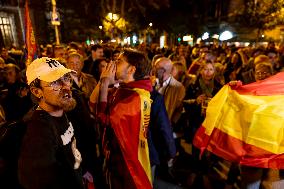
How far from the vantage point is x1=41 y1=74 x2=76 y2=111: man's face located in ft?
Answer: 7.07

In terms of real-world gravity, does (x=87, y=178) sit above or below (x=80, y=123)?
below

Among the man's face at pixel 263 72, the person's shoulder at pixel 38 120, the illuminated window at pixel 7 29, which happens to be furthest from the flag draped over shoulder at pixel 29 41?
the illuminated window at pixel 7 29

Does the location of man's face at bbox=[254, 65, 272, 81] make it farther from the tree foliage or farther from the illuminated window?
the illuminated window

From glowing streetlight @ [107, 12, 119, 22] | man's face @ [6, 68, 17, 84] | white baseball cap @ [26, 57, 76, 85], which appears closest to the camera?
Result: white baseball cap @ [26, 57, 76, 85]

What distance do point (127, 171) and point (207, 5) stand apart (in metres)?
39.4

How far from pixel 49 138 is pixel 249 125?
218cm

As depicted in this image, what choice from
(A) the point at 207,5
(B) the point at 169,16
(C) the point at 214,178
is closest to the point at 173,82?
(C) the point at 214,178

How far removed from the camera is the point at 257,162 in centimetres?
301

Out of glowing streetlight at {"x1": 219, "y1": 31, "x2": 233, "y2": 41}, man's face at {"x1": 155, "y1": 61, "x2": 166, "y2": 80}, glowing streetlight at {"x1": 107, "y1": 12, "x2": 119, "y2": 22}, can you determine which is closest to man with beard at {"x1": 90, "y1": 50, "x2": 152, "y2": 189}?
man's face at {"x1": 155, "y1": 61, "x2": 166, "y2": 80}

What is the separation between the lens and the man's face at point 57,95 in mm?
2156

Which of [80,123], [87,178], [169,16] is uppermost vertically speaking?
[169,16]

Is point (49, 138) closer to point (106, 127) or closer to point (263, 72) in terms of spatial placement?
point (106, 127)

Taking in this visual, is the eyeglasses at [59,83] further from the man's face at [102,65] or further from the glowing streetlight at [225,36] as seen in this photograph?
the glowing streetlight at [225,36]

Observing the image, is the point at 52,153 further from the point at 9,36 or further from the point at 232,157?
the point at 9,36
